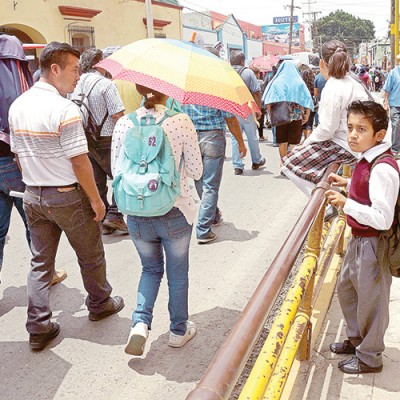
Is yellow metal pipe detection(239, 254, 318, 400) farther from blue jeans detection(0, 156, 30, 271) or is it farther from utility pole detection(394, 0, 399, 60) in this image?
utility pole detection(394, 0, 399, 60)

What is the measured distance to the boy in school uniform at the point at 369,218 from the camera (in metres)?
2.61

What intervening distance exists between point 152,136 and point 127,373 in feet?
4.66

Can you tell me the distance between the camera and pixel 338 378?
287 cm

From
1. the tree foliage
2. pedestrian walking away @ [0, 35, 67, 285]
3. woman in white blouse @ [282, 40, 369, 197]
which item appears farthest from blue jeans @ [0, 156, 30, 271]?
the tree foliage

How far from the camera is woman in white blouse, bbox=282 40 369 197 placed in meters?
4.06

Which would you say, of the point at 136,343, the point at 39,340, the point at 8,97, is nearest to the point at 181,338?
the point at 136,343

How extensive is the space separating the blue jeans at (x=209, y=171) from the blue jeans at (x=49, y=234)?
1.87 meters

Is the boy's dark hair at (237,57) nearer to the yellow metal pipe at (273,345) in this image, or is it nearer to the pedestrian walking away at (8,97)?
the pedestrian walking away at (8,97)

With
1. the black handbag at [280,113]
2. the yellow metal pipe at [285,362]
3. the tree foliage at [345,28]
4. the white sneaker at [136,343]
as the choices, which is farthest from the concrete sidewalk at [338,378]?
the tree foliage at [345,28]

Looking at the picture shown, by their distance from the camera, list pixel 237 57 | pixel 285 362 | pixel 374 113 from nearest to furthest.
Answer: pixel 285 362 < pixel 374 113 < pixel 237 57

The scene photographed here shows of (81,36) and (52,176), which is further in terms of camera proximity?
(81,36)

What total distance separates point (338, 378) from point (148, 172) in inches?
59.9

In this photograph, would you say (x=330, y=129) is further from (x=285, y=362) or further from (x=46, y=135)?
(x=285, y=362)

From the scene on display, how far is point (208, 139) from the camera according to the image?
17.1 feet
